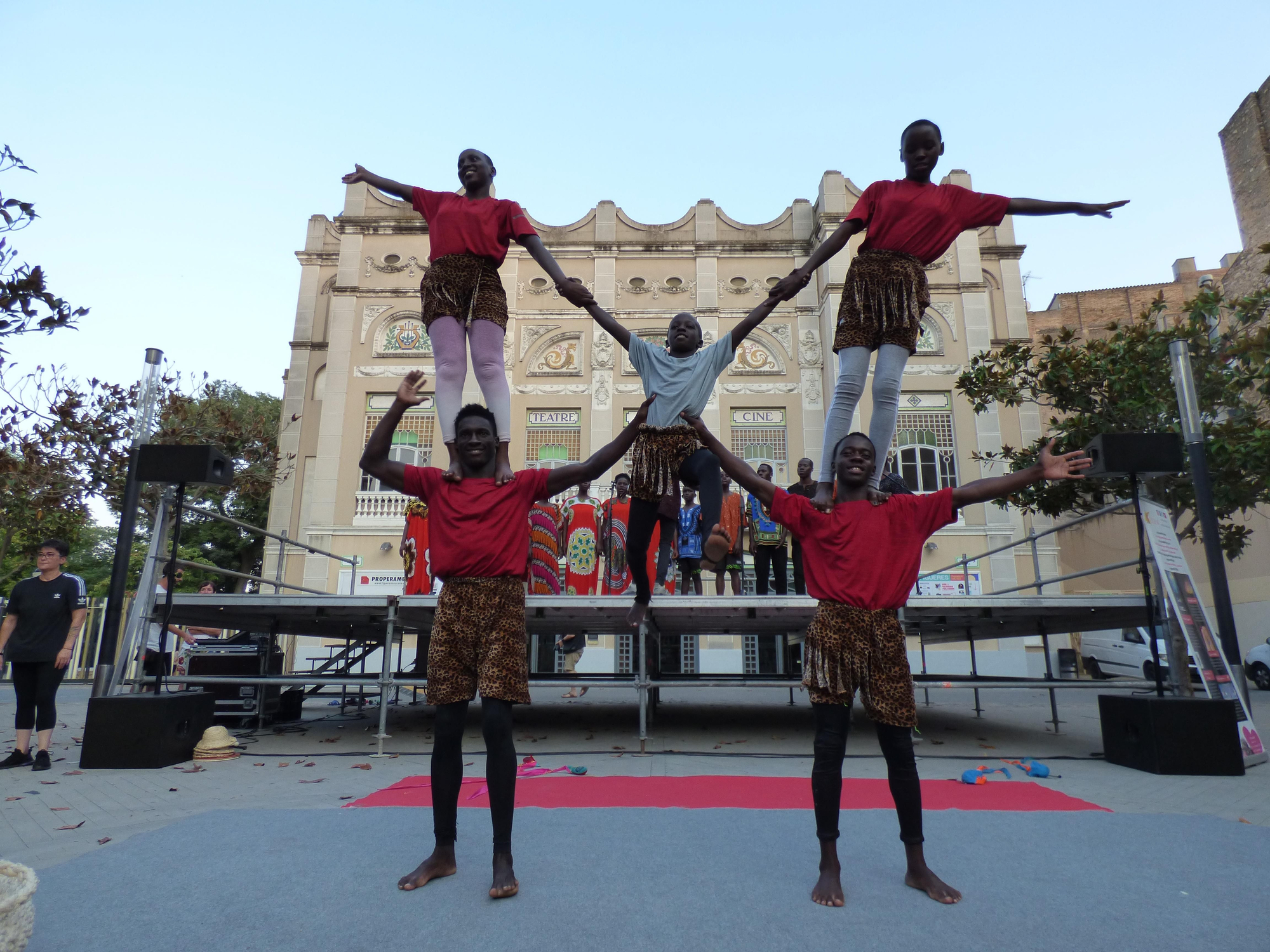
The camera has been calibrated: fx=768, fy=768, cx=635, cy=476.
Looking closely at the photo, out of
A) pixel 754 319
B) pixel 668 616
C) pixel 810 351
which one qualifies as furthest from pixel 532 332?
pixel 754 319

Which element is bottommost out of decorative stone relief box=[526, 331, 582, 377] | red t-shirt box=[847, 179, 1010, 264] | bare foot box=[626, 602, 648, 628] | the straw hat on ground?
the straw hat on ground

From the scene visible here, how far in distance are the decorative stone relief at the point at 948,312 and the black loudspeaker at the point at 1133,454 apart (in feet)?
47.4

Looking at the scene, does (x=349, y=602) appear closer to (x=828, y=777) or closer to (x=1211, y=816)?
(x=828, y=777)

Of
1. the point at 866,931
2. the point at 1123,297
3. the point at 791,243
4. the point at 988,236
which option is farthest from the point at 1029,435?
the point at 866,931

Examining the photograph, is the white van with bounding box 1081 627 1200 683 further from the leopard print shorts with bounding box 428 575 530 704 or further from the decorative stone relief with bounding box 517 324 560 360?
the leopard print shorts with bounding box 428 575 530 704

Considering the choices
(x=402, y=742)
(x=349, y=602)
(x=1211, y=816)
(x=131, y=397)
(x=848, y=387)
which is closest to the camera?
(x=1211, y=816)

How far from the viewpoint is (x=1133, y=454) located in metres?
5.82

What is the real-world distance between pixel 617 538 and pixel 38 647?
5.39 metres

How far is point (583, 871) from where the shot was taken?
2904 mm

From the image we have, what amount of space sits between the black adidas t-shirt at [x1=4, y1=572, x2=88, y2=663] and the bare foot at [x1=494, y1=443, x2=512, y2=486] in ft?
14.5

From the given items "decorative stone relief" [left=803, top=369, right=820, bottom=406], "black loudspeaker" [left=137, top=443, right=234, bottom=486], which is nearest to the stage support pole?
"black loudspeaker" [left=137, top=443, right=234, bottom=486]

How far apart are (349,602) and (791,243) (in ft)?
55.9

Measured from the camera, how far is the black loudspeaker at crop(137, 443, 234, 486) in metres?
6.15

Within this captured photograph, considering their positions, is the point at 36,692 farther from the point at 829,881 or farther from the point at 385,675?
the point at 829,881
